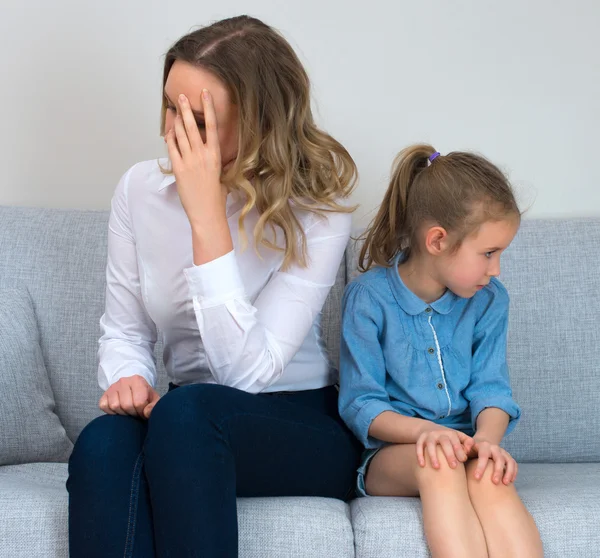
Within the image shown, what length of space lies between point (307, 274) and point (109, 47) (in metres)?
1.04

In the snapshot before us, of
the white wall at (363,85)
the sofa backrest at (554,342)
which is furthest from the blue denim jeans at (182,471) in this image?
the white wall at (363,85)

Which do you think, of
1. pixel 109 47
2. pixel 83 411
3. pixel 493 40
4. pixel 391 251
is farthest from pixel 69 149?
pixel 493 40

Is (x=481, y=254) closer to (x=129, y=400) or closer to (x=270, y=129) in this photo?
(x=270, y=129)

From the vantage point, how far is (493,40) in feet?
7.16

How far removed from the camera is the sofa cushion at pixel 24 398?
66.2 inches

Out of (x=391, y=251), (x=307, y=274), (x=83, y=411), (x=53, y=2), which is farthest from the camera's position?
(x=53, y=2)

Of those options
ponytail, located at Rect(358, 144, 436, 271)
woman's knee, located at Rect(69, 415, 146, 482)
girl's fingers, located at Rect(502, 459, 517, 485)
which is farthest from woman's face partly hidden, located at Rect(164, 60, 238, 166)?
girl's fingers, located at Rect(502, 459, 517, 485)

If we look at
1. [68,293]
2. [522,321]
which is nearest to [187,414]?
[68,293]

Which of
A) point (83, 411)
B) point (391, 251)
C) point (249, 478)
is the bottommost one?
point (83, 411)

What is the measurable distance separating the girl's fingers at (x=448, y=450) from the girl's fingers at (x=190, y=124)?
0.63 metres

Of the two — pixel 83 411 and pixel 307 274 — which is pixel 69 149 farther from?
pixel 307 274

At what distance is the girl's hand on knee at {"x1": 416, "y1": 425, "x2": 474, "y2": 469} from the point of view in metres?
1.32

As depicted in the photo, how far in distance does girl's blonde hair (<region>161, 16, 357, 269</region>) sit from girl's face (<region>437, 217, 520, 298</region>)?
23 centimetres

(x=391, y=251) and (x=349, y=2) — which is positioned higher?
(x=349, y=2)
